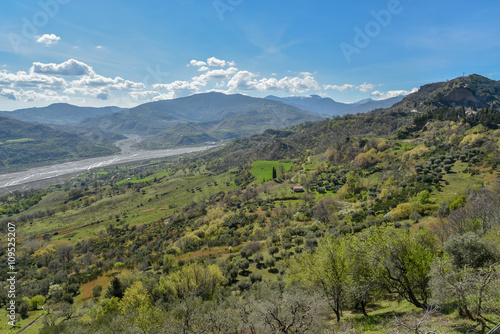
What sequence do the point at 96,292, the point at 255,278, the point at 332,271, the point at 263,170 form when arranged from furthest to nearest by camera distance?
the point at 263,170, the point at 96,292, the point at 255,278, the point at 332,271

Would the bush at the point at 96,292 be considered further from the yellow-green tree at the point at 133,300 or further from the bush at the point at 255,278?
the bush at the point at 255,278

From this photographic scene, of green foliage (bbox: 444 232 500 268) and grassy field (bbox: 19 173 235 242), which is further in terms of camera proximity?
grassy field (bbox: 19 173 235 242)

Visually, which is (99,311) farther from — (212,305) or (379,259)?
(379,259)

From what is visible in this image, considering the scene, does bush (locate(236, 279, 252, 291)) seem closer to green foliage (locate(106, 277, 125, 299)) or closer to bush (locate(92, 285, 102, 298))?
green foliage (locate(106, 277, 125, 299))

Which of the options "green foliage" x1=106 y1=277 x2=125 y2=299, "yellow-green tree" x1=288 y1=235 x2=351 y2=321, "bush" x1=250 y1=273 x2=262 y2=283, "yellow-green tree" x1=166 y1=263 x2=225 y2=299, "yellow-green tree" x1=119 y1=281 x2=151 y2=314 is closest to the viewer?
"yellow-green tree" x1=288 y1=235 x2=351 y2=321

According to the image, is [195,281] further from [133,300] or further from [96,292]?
[96,292]

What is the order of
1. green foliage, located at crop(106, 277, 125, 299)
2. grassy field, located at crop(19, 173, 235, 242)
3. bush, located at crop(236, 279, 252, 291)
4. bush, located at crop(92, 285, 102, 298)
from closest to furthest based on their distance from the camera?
bush, located at crop(236, 279, 252, 291)
green foliage, located at crop(106, 277, 125, 299)
bush, located at crop(92, 285, 102, 298)
grassy field, located at crop(19, 173, 235, 242)

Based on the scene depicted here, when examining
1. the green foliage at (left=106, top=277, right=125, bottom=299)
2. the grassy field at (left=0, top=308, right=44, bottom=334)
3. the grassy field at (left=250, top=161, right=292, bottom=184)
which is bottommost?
the grassy field at (left=0, top=308, right=44, bottom=334)

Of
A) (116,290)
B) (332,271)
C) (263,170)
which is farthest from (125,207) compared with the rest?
(332,271)

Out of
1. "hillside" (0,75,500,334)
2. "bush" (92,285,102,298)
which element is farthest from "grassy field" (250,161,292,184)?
"bush" (92,285,102,298)

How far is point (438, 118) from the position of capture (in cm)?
13562

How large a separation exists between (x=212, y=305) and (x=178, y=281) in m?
8.76

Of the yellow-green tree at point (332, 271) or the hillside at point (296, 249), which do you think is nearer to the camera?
the hillside at point (296, 249)

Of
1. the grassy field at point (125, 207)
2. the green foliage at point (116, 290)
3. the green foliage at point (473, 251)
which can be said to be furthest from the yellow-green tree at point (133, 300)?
the grassy field at point (125, 207)
